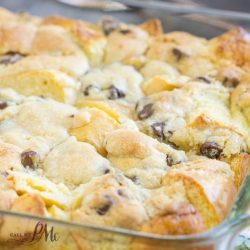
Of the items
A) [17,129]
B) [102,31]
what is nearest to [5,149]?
[17,129]

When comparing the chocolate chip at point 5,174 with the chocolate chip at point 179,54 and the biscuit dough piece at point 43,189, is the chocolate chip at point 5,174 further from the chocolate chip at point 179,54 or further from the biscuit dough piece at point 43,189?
the chocolate chip at point 179,54

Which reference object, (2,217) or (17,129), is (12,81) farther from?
(2,217)

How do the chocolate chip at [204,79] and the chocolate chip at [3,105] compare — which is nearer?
the chocolate chip at [3,105]

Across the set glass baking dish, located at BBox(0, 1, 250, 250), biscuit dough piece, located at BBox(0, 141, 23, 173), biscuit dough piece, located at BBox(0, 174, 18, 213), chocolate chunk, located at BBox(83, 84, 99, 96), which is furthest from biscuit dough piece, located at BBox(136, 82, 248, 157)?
biscuit dough piece, located at BBox(0, 174, 18, 213)

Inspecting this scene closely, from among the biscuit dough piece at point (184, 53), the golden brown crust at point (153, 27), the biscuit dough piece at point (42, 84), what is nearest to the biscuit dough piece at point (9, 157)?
the biscuit dough piece at point (42, 84)

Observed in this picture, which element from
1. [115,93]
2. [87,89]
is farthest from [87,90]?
[115,93]
